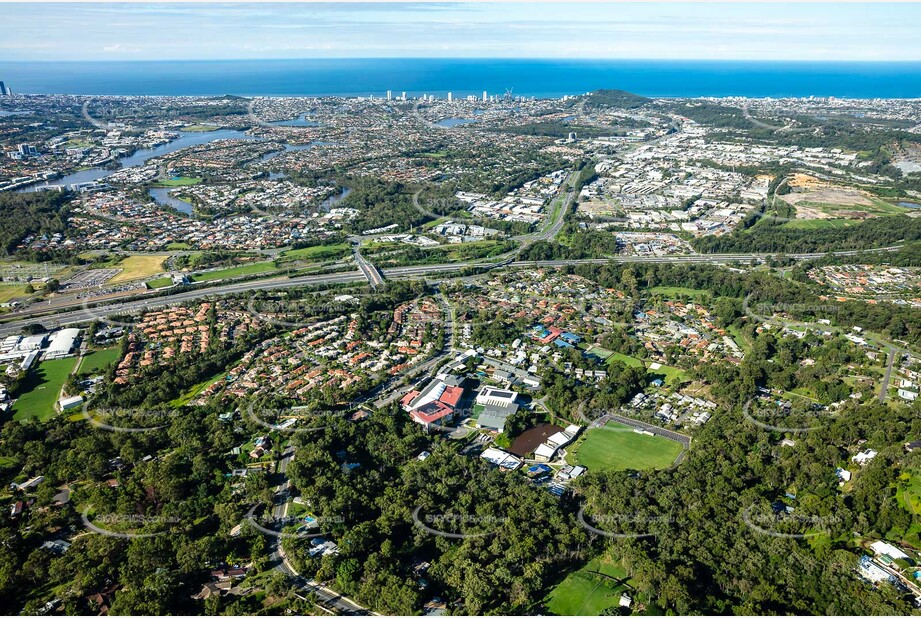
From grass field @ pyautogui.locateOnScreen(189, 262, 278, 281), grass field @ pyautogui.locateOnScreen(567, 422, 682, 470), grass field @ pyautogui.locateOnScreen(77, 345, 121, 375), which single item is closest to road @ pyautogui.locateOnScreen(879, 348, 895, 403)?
grass field @ pyautogui.locateOnScreen(567, 422, 682, 470)

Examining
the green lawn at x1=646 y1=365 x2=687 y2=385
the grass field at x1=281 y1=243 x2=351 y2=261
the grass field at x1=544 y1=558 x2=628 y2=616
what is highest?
the grass field at x1=281 y1=243 x2=351 y2=261

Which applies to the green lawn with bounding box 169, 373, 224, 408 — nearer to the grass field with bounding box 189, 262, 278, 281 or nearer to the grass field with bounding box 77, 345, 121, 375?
the grass field with bounding box 77, 345, 121, 375

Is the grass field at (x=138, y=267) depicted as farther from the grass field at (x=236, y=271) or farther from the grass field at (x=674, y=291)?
the grass field at (x=674, y=291)

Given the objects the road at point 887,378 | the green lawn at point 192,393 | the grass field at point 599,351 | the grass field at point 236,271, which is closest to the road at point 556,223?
the grass field at point 599,351

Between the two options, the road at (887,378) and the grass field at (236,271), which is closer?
the road at (887,378)

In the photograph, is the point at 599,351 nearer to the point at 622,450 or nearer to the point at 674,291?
the point at 622,450

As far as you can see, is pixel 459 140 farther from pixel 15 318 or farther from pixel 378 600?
pixel 378 600
